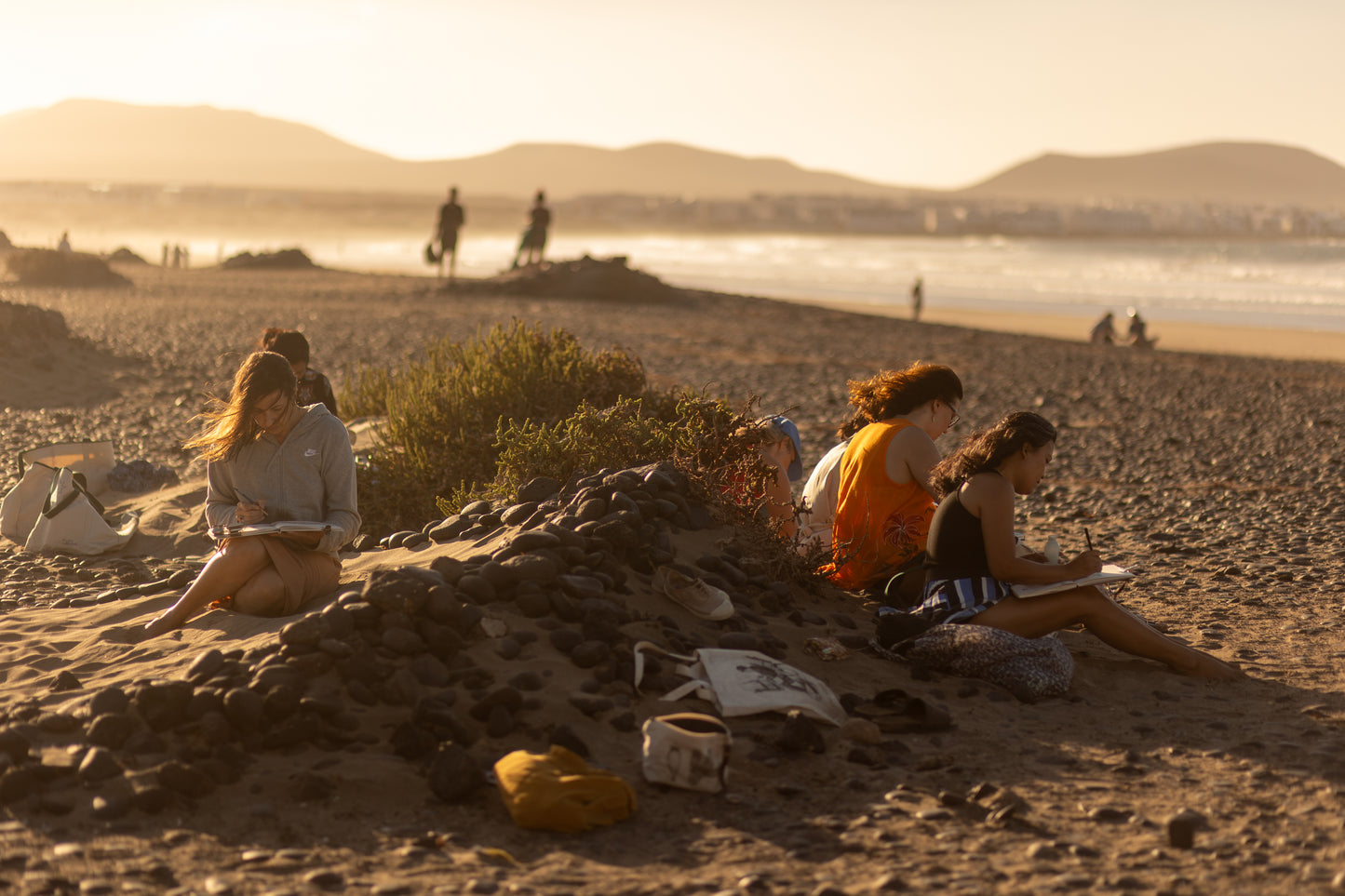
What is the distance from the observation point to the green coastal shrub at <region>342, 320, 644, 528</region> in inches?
306

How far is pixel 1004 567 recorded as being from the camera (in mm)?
5188

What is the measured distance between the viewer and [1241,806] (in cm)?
397

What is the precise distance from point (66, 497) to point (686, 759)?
4.94 meters

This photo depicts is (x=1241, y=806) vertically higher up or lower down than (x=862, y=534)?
lower down

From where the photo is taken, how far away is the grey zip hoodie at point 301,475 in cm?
531

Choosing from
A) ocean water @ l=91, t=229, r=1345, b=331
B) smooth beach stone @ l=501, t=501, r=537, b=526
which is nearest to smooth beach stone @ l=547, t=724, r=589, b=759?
smooth beach stone @ l=501, t=501, r=537, b=526

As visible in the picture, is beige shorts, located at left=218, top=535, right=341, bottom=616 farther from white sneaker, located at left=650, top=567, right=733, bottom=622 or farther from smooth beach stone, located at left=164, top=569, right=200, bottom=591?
white sneaker, located at left=650, top=567, right=733, bottom=622

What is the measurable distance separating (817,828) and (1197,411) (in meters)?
12.4

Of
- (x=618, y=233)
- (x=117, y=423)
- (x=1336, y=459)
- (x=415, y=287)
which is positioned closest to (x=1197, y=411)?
(x=1336, y=459)

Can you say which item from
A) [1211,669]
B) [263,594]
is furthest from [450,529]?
[1211,669]

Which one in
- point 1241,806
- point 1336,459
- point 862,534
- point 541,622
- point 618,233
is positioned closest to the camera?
point 1241,806

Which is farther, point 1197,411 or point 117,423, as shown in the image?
point 1197,411

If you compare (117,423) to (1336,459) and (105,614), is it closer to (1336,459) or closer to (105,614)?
(105,614)

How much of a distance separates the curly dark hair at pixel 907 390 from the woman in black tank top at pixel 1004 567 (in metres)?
0.64
